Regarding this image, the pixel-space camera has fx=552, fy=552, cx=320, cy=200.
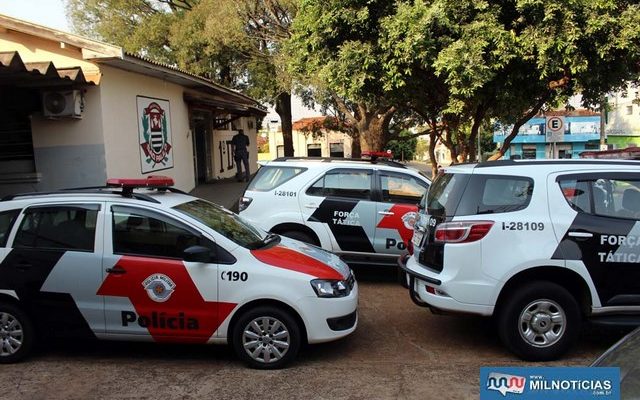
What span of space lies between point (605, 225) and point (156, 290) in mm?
4023

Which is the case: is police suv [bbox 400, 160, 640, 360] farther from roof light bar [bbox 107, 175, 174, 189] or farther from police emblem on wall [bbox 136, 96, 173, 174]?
police emblem on wall [bbox 136, 96, 173, 174]

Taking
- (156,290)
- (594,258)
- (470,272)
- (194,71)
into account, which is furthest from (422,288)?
(194,71)

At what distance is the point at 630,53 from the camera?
7926 mm

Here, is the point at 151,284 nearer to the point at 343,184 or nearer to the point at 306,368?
the point at 306,368

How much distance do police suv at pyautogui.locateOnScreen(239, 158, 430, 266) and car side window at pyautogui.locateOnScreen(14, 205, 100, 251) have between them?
10.4ft

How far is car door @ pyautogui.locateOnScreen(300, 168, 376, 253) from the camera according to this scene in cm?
767

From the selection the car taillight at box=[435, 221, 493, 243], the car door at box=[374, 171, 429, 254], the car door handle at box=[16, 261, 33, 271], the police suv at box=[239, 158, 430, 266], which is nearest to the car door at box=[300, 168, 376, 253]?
the police suv at box=[239, 158, 430, 266]

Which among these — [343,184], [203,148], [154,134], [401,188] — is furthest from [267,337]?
[203,148]

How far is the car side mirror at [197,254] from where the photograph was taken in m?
4.70

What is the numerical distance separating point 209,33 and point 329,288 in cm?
1623

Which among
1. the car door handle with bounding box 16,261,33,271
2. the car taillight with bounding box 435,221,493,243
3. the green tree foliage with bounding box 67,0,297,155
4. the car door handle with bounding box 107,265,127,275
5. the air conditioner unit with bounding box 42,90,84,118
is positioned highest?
the green tree foliage with bounding box 67,0,297,155

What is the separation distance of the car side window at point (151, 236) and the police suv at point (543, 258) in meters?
2.12

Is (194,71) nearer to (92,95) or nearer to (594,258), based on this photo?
(92,95)

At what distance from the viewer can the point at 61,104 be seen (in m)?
9.90
